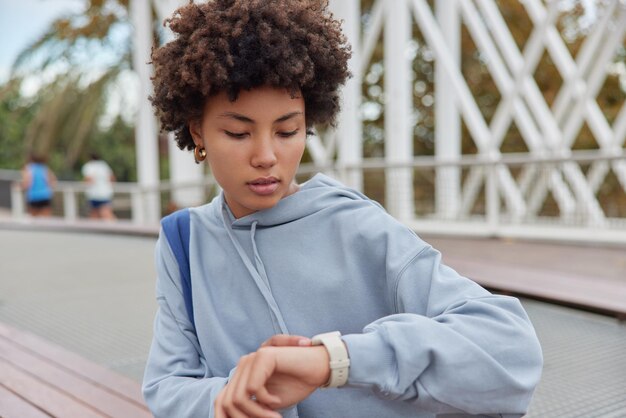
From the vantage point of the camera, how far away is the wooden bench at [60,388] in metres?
2.17

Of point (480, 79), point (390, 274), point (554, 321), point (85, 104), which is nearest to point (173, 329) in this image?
point (390, 274)

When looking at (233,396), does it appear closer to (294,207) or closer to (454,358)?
(454,358)

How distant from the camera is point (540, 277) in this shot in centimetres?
407

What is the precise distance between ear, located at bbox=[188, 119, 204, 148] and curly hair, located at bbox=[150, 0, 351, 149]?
2 cm

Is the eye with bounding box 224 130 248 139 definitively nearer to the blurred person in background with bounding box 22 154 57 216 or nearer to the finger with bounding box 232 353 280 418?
the finger with bounding box 232 353 280 418

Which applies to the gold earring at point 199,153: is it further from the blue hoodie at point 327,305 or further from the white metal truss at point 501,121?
the white metal truss at point 501,121

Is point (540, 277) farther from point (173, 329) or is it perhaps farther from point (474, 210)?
point (474, 210)

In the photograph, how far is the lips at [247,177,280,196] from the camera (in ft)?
4.42

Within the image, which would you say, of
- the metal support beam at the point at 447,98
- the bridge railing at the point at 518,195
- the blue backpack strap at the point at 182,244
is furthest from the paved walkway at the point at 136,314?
the metal support beam at the point at 447,98

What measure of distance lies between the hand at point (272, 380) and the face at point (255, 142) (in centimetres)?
36

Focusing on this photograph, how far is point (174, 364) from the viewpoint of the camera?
1405 mm

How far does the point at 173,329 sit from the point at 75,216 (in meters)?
13.1

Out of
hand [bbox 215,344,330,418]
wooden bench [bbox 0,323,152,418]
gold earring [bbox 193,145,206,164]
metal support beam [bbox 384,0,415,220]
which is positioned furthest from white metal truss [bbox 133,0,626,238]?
hand [bbox 215,344,330,418]

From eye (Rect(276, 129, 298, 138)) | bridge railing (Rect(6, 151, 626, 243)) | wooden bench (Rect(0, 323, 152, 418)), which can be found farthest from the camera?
bridge railing (Rect(6, 151, 626, 243))
